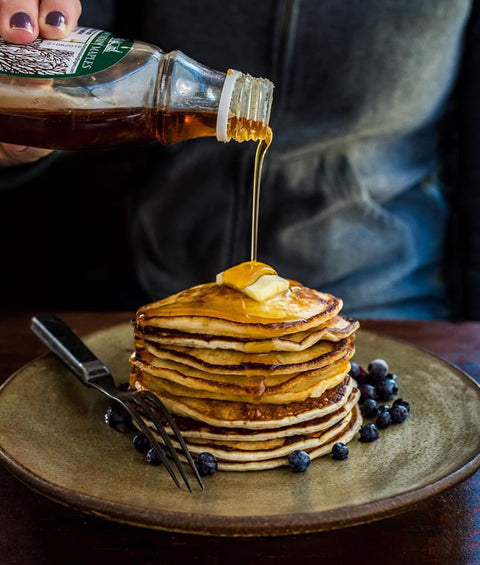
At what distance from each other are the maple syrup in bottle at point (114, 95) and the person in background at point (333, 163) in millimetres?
784

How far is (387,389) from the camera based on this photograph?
133 centimetres

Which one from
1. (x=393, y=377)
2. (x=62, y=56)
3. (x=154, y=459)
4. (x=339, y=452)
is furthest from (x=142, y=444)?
(x=62, y=56)

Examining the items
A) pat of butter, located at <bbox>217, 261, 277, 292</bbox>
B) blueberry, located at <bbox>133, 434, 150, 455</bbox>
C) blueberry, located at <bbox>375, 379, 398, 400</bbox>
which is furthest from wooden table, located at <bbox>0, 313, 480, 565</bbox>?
pat of butter, located at <bbox>217, 261, 277, 292</bbox>

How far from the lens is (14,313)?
6.06 feet

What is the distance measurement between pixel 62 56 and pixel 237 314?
48 cm

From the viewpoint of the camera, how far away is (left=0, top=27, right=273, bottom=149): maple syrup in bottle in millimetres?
1123

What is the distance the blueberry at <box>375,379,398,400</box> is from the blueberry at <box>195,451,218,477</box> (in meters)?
0.39

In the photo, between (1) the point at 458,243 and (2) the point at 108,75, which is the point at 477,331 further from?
(2) the point at 108,75

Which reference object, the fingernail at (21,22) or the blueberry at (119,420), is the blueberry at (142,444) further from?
the fingernail at (21,22)

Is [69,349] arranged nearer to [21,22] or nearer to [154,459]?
[154,459]

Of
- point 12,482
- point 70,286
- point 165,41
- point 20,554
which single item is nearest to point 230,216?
point 165,41

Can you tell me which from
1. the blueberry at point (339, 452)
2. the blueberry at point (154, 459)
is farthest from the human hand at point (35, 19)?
the blueberry at point (339, 452)

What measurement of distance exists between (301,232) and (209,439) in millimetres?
1118

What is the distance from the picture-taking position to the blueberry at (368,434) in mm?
1184
